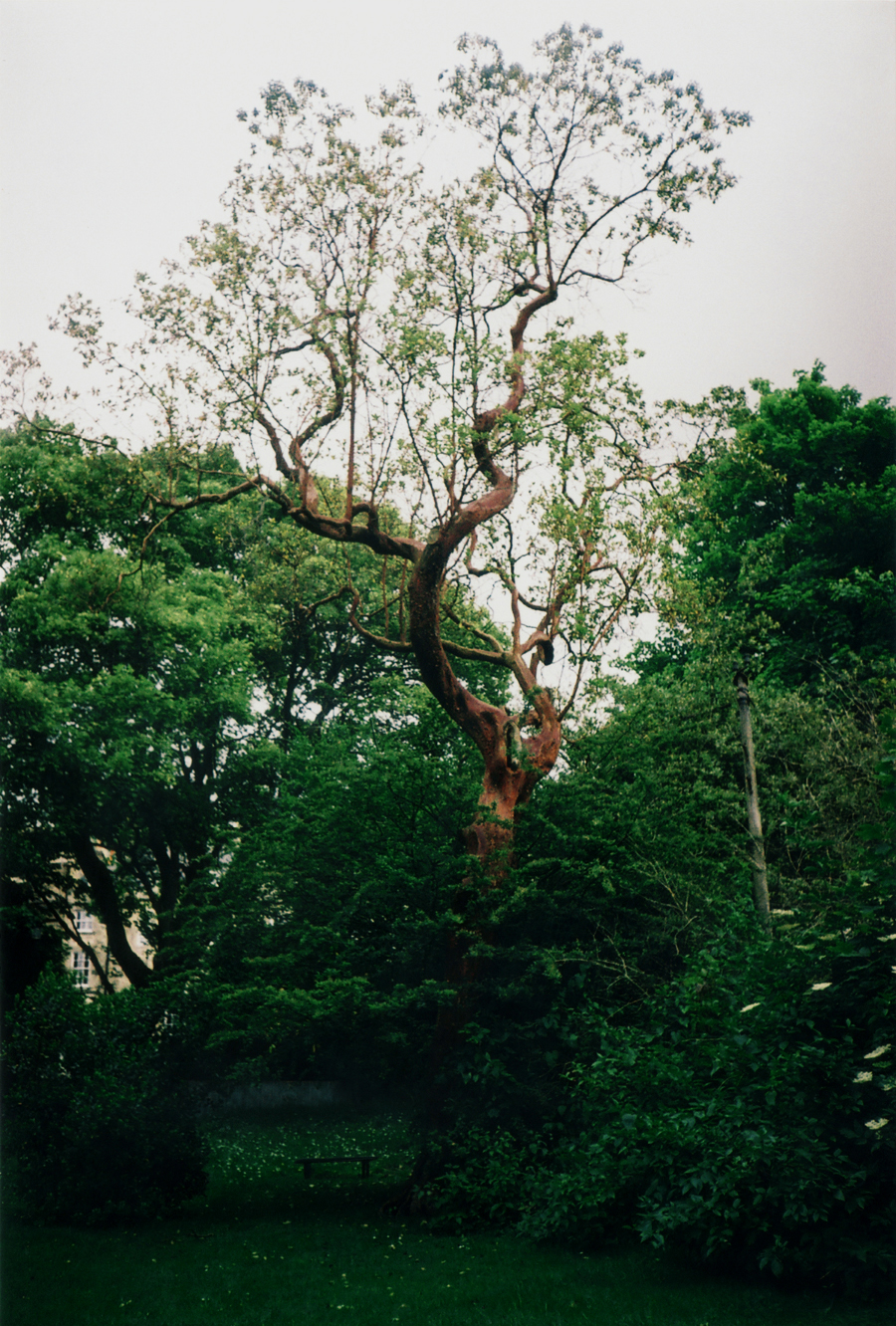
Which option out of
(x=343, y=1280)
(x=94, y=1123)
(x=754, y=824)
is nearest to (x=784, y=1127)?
(x=343, y=1280)

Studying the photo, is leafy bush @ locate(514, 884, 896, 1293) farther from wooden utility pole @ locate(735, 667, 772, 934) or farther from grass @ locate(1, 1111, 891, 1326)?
wooden utility pole @ locate(735, 667, 772, 934)

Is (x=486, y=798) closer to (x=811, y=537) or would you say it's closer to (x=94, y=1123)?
(x=94, y=1123)

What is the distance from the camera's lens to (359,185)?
522 inches

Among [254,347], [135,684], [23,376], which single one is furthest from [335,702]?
[254,347]

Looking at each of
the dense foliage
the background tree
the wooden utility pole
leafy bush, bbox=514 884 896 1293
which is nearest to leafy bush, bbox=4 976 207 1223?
the dense foliage

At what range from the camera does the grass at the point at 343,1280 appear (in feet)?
25.0

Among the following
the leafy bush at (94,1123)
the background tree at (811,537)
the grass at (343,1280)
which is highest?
the background tree at (811,537)

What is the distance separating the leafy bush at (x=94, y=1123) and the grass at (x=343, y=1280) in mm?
426

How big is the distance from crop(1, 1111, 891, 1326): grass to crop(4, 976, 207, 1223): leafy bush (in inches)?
16.8

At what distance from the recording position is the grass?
762cm

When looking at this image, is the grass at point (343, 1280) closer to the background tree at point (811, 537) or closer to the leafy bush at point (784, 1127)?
the leafy bush at point (784, 1127)

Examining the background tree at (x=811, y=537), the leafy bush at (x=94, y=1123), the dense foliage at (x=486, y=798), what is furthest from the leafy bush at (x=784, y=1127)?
the background tree at (x=811, y=537)

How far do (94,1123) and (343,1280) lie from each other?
385cm

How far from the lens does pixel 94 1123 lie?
458 inches
